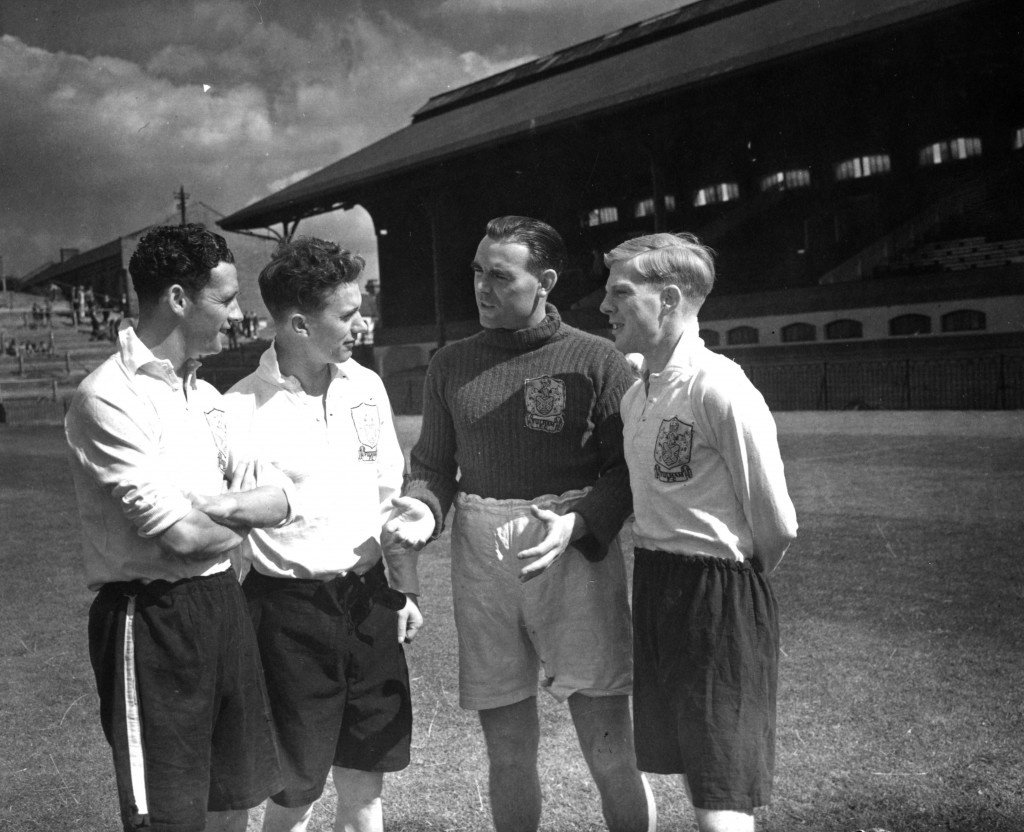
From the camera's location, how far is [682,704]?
8.37ft

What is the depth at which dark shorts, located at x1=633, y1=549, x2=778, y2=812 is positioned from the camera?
2.48m

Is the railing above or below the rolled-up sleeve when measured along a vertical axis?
below

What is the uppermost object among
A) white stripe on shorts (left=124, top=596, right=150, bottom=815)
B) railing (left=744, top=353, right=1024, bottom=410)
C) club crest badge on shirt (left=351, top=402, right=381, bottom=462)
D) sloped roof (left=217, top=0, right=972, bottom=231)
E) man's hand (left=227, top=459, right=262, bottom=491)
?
sloped roof (left=217, top=0, right=972, bottom=231)

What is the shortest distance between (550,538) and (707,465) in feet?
1.47

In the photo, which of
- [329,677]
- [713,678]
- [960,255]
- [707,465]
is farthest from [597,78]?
[713,678]

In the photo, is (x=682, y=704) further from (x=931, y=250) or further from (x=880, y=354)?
(x=931, y=250)

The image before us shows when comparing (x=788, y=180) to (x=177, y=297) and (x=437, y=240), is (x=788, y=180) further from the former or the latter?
(x=177, y=297)

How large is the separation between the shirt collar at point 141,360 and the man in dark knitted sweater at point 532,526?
729 millimetres

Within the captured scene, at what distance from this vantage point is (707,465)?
101 inches

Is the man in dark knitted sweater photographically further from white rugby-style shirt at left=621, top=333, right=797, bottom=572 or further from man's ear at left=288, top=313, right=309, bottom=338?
man's ear at left=288, top=313, right=309, bottom=338

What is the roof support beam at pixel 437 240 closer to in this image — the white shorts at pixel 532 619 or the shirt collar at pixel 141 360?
the white shorts at pixel 532 619

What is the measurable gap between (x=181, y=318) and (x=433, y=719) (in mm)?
2759

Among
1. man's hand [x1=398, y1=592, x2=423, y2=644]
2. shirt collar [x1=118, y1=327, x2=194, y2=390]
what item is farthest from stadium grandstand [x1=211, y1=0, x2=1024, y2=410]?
shirt collar [x1=118, y1=327, x2=194, y2=390]

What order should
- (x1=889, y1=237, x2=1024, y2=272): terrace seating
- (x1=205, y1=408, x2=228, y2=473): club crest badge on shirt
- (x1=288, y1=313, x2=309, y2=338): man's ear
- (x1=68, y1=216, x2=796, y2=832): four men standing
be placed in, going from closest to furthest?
(x1=68, y1=216, x2=796, y2=832): four men standing < (x1=205, y1=408, x2=228, y2=473): club crest badge on shirt < (x1=288, y1=313, x2=309, y2=338): man's ear < (x1=889, y1=237, x2=1024, y2=272): terrace seating
